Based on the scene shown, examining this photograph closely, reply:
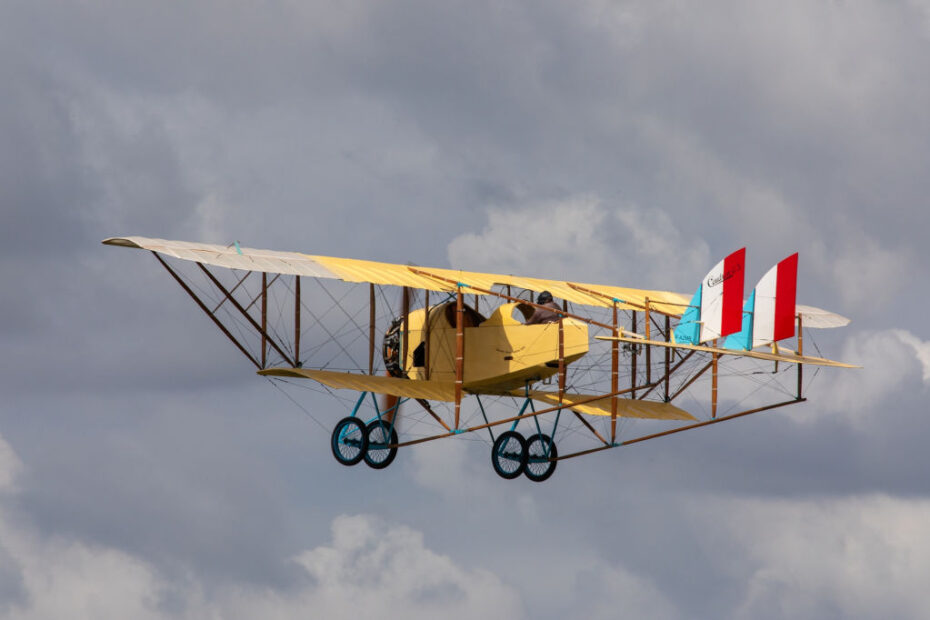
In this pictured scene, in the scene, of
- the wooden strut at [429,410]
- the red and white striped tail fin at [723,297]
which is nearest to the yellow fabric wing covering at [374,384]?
the wooden strut at [429,410]

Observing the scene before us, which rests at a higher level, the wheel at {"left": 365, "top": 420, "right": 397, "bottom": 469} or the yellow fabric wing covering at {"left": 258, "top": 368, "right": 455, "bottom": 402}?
the yellow fabric wing covering at {"left": 258, "top": 368, "right": 455, "bottom": 402}

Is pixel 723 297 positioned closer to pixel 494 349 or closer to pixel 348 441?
pixel 494 349

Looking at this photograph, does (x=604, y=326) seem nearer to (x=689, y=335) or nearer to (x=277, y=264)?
(x=689, y=335)

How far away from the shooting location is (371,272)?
28.9 meters

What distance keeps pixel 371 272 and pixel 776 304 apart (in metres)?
6.76

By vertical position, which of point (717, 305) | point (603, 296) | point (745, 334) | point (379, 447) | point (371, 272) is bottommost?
point (379, 447)

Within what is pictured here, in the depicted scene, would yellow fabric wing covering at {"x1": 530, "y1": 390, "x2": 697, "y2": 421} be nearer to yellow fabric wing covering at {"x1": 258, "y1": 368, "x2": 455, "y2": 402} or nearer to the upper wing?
the upper wing

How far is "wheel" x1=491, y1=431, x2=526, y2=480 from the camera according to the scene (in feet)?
97.8

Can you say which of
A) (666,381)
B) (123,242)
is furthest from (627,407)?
(123,242)

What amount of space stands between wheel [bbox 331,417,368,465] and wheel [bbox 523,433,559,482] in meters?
3.07

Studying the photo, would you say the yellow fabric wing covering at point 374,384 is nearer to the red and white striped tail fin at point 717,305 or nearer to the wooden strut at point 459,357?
the wooden strut at point 459,357

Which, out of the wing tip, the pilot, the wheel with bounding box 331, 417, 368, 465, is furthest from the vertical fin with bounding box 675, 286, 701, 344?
the wing tip

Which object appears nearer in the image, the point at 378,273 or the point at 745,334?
the point at 745,334

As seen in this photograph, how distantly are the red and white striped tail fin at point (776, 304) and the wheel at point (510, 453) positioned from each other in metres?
5.03
